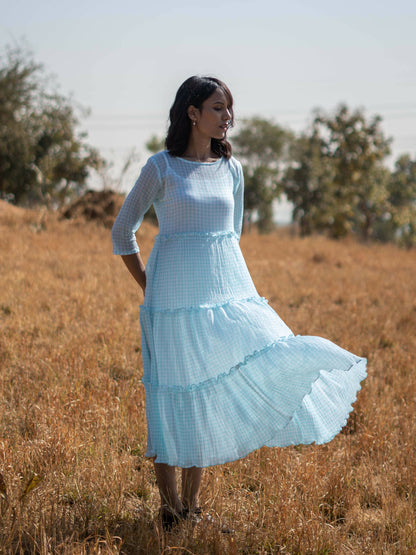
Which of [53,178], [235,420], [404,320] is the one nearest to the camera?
[235,420]

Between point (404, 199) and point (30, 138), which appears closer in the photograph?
point (30, 138)

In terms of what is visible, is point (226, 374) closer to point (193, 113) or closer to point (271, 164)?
point (193, 113)

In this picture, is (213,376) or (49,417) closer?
(213,376)

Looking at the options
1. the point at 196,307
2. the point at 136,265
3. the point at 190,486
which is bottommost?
the point at 190,486

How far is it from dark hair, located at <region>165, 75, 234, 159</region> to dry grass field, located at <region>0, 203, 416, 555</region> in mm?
1805

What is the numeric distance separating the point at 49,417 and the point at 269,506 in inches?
62.2

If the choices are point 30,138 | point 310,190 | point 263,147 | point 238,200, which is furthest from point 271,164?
point 238,200

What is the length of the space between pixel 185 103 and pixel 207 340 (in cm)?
116

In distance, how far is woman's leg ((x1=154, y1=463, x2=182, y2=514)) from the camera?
2590mm

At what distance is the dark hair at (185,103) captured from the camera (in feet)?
8.41

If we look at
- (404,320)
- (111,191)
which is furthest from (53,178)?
(404,320)

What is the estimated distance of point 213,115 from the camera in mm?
2559

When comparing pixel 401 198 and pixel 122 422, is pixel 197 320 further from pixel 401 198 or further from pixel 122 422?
pixel 401 198

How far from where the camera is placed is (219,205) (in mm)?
2566
